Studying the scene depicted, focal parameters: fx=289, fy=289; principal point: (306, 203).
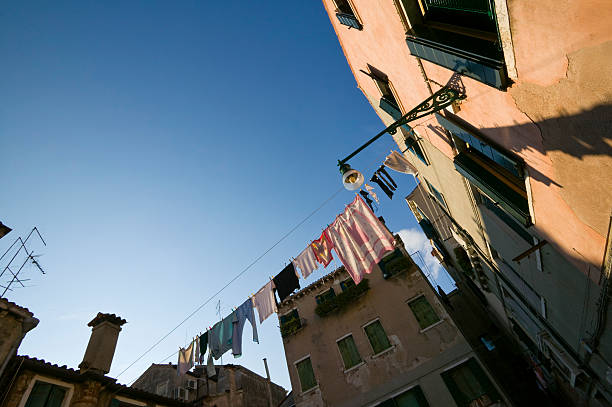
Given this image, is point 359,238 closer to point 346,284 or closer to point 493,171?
point 493,171

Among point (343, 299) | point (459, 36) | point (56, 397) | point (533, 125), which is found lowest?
point (533, 125)

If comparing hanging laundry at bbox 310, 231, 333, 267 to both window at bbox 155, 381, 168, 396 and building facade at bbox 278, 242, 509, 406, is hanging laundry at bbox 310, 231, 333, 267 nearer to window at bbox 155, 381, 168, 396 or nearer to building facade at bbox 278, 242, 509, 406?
building facade at bbox 278, 242, 509, 406

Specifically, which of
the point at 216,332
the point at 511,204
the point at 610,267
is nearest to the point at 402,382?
the point at 216,332

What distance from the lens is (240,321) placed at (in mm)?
12938

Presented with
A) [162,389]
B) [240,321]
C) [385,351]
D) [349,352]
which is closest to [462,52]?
[240,321]

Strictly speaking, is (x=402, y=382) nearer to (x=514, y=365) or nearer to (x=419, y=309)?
(x=419, y=309)

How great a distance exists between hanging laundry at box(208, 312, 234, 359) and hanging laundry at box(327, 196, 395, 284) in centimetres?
654

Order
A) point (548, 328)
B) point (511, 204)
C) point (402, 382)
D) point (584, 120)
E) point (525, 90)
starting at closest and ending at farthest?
point (584, 120), point (525, 90), point (511, 204), point (548, 328), point (402, 382)

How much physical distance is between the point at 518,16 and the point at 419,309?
44.0 feet

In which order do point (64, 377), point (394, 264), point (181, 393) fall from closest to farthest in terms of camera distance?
point (64, 377) < point (394, 264) < point (181, 393)

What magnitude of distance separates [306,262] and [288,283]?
1.50 m

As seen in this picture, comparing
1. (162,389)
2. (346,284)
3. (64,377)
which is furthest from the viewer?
(162,389)

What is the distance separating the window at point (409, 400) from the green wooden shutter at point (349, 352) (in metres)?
2.12

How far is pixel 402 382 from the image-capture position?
12.1 meters
